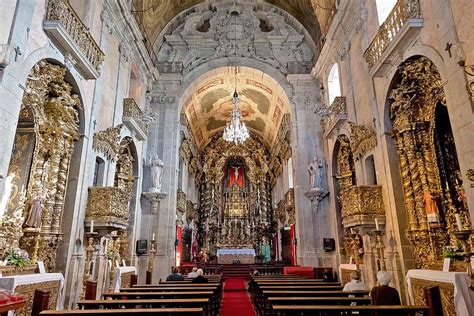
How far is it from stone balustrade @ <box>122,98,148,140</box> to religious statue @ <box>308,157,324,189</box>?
21.3 feet

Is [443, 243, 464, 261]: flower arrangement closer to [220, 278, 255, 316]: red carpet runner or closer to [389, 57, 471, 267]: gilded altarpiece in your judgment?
[389, 57, 471, 267]: gilded altarpiece

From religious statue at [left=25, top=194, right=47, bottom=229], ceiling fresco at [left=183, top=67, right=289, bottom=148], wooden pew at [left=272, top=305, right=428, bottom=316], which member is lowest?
wooden pew at [left=272, top=305, right=428, bottom=316]

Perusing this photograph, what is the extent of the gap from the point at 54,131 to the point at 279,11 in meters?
12.1

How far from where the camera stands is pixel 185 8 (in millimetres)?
15523

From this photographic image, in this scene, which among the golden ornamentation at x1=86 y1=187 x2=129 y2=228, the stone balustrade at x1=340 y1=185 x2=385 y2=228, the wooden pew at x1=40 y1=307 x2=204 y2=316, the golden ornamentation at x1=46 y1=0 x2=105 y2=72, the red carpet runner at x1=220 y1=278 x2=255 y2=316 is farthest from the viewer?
the golden ornamentation at x1=86 y1=187 x2=129 y2=228

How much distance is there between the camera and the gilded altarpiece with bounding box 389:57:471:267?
648 cm

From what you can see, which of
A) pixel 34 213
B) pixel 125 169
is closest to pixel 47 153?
pixel 34 213

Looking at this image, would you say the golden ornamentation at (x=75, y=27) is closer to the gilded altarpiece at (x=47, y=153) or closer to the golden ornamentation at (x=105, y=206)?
the gilded altarpiece at (x=47, y=153)

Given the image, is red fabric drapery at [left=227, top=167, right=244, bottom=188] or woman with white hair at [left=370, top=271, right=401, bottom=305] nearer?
woman with white hair at [left=370, top=271, right=401, bottom=305]

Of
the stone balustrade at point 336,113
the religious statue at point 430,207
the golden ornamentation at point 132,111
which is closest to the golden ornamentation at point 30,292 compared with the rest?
the golden ornamentation at point 132,111

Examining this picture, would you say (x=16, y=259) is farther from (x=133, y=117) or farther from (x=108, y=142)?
(x=133, y=117)

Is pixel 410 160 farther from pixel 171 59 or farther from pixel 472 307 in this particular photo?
pixel 171 59

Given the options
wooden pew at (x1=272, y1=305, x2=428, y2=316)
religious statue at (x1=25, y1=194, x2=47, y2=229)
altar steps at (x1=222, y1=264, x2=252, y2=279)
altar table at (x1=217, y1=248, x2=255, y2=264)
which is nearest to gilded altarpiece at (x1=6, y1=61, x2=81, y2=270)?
religious statue at (x1=25, y1=194, x2=47, y2=229)

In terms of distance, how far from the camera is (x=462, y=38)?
5078 mm
